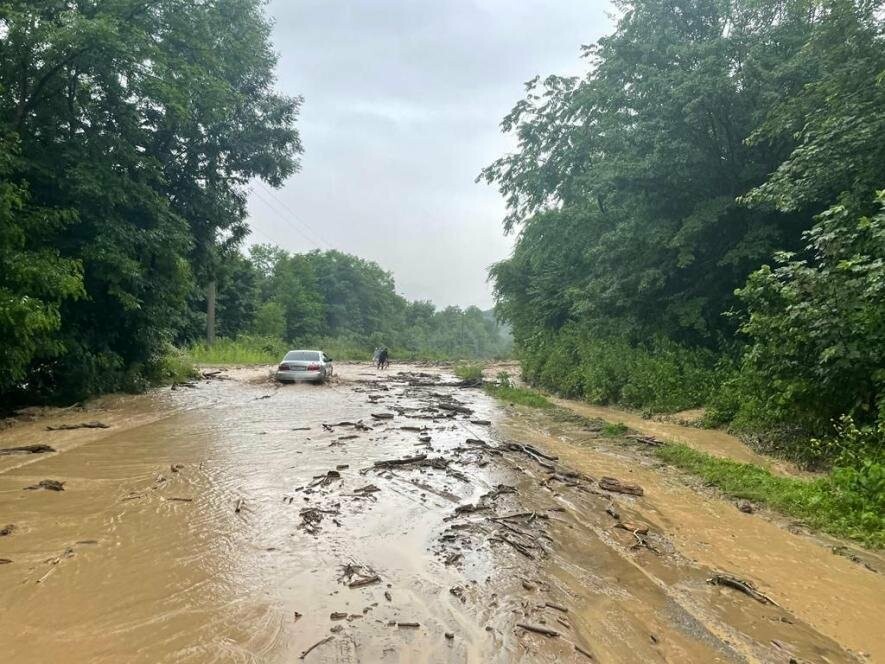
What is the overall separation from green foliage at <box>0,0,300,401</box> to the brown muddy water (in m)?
3.59

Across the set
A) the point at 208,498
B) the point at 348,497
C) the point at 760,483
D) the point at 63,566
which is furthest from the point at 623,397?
the point at 63,566

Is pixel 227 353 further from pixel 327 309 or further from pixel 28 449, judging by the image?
pixel 327 309

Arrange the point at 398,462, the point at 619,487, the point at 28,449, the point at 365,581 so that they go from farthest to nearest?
the point at 28,449 → the point at 398,462 → the point at 619,487 → the point at 365,581

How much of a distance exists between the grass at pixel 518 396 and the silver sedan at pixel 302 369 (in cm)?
723

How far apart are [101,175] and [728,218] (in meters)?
17.4

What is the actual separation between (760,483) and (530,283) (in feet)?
81.2

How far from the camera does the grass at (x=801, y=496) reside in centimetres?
632

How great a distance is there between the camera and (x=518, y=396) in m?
19.4

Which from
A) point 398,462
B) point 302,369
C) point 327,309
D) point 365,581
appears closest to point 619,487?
point 398,462

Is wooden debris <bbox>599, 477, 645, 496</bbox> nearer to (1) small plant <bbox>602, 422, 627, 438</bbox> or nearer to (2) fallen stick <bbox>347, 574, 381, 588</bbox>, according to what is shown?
(1) small plant <bbox>602, 422, 627, 438</bbox>

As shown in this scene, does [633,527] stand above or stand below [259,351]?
below

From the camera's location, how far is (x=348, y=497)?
7.15 meters

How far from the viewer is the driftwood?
4797 mm

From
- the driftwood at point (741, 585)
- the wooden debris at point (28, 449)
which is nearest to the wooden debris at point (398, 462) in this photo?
the driftwood at point (741, 585)
